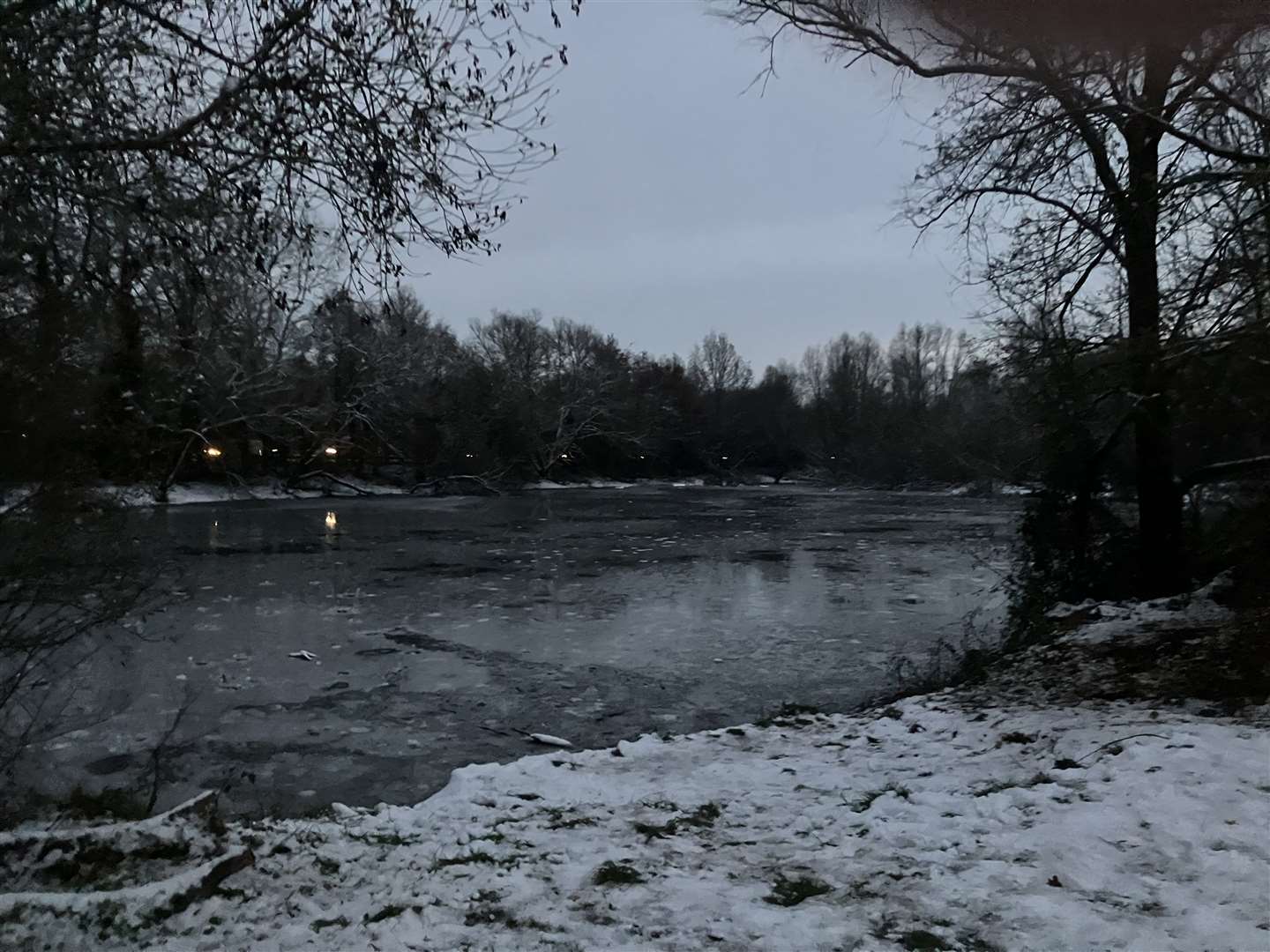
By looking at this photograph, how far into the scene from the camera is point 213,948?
130 inches

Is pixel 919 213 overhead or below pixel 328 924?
overhead

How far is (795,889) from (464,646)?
7977mm

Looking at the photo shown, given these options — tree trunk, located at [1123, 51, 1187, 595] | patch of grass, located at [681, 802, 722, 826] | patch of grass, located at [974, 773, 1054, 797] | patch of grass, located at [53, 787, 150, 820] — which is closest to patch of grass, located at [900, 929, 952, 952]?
patch of grass, located at [681, 802, 722, 826]

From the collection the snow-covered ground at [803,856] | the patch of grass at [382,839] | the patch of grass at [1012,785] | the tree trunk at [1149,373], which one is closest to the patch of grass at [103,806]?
the snow-covered ground at [803,856]

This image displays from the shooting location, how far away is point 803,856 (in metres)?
4.41

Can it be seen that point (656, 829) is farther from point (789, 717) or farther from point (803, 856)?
point (789, 717)

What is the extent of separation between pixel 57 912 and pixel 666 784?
367cm

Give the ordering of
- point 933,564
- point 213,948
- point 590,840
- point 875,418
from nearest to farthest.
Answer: point 213,948 < point 590,840 < point 933,564 < point 875,418

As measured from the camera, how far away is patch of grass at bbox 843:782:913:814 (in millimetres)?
5215

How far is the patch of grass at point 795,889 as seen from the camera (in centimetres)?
379

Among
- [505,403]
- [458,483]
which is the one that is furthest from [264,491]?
[505,403]

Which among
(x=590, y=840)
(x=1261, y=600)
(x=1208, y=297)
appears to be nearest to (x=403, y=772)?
(x=590, y=840)

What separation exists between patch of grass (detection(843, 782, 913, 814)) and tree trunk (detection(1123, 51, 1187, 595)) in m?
4.50

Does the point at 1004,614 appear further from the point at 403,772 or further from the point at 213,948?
the point at 213,948
